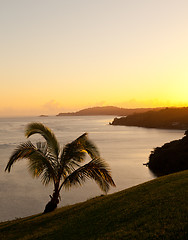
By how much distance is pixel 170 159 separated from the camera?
45.3m

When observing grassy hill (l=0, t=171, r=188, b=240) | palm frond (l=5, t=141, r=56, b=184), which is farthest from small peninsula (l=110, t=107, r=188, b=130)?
grassy hill (l=0, t=171, r=188, b=240)

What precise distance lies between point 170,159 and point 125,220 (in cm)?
3849

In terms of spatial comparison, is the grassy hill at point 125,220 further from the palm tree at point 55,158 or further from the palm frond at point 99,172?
the palm tree at point 55,158

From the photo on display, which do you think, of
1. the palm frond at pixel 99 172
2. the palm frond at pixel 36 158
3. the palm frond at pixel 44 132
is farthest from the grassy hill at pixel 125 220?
the palm frond at pixel 44 132

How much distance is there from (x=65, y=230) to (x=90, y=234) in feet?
4.99

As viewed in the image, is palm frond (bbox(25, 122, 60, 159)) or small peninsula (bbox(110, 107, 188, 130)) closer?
palm frond (bbox(25, 122, 60, 159))

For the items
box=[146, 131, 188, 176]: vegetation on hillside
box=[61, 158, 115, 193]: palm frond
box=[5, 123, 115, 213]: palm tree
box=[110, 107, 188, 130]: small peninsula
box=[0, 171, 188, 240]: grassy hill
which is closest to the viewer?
box=[0, 171, 188, 240]: grassy hill

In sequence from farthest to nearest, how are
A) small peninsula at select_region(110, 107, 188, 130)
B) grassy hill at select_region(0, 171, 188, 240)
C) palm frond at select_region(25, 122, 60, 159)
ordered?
small peninsula at select_region(110, 107, 188, 130)
palm frond at select_region(25, 122, 60, 159)
grassy hill at select_region(0, 171, 188, 240)

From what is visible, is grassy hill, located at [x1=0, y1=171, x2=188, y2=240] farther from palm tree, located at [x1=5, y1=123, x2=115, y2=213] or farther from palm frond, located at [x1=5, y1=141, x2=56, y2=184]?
palm frond, located at [x1=5, y1=141, x2=56, y2=184]

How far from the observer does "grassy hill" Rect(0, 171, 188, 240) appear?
24.7 ft

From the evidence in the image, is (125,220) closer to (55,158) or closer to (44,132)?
(55,158)

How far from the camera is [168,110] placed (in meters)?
194

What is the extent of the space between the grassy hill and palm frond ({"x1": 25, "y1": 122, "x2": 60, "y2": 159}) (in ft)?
12.0

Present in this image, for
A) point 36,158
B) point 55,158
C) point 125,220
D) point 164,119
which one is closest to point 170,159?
point 55,158
